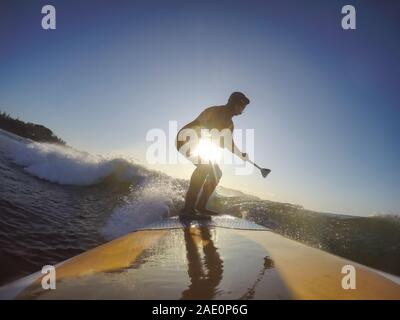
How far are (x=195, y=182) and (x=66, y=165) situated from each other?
8.63 metres

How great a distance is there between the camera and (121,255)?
2.44 metres

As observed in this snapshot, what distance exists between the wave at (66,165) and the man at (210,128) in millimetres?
7202

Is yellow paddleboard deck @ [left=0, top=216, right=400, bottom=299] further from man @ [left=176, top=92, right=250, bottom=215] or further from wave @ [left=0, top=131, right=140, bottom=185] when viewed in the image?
wave @ [left=0, top=131, right=140, bottom=185]

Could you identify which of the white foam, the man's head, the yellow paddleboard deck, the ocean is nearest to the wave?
the ocean

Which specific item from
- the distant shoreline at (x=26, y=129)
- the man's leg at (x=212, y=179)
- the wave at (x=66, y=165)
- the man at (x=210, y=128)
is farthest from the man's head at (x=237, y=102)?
the distant shoreline at (x=26, y=129)

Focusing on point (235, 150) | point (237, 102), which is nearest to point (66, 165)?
point (235, 150)

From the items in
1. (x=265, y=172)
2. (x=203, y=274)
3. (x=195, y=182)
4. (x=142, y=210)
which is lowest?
(x=142, y=210)

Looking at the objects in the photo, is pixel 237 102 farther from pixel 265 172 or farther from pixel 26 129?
pixel 26 129

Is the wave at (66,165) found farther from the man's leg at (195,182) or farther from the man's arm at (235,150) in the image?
the man's arm at (235,150)

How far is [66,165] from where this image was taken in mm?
11547

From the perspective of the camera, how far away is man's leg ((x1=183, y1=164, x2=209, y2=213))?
4.64 meters

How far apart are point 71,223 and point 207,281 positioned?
5.13 metres
